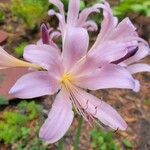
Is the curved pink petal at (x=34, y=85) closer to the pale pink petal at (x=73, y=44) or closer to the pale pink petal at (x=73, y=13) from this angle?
the pale pink petal at (x=73, y=44)

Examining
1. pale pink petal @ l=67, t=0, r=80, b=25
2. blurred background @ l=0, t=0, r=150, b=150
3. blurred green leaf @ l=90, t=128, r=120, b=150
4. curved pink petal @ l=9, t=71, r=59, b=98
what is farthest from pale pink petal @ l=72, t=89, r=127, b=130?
blurred green leaf @ l=90, t=128, r=120, b=150

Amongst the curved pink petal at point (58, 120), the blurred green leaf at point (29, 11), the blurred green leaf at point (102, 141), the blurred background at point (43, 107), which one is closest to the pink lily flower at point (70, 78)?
the curved pink petal at point (58, 120)

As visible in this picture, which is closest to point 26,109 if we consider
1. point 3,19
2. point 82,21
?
point 3,19

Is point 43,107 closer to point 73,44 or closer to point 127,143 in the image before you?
point 127,143

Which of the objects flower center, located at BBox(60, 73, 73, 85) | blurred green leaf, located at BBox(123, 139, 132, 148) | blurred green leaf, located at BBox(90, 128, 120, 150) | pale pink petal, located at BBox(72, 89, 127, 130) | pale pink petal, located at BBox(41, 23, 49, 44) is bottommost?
blurred green leaf, located at BBox(123, 139, 132, 148)

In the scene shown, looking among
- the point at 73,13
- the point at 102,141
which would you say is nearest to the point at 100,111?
the point at 73,13

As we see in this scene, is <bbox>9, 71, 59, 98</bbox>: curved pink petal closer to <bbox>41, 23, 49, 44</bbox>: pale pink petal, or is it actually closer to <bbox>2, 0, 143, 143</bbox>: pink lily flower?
<bbox>2, 0, 143, 143</bbox>: pink lily flower

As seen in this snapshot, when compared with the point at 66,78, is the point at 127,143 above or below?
below
